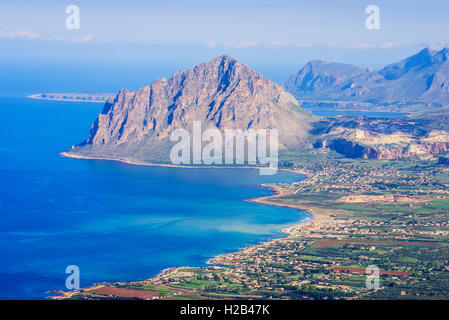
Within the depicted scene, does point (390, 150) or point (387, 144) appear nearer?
point (390, 150)

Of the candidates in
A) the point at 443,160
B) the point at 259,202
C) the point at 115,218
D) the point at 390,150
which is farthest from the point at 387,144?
the point at 115,218

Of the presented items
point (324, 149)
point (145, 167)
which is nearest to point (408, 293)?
point (145, 167)

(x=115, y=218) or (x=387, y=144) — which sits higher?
(x=387, y=144)

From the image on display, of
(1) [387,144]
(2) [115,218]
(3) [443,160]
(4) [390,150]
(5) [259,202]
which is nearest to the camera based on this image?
(2) [115,218]

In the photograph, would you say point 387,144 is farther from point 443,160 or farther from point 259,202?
point 259,202

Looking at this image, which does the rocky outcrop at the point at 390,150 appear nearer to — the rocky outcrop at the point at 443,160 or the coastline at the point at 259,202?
the rocky outcrop at the point at 443,160

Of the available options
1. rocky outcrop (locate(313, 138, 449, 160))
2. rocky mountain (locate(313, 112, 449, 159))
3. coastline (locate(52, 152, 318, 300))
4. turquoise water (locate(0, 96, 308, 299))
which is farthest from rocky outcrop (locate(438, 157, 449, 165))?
turquoise water (locate(0, 96, 308, 299))
